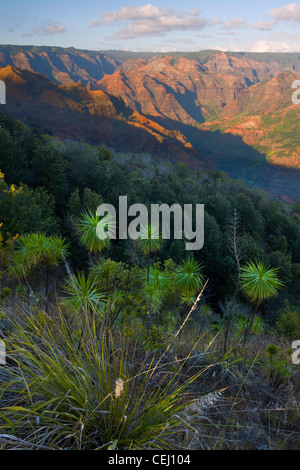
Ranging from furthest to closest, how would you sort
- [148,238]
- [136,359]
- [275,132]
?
[275,132] < [148,238] < [136,359]

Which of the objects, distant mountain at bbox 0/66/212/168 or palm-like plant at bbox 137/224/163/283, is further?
distant mountain at bbox 0/66/212/168

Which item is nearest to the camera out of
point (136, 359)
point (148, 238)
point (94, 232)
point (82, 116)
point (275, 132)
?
point (136, 359)

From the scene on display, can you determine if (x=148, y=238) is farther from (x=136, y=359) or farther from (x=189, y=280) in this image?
(x=136, y=359)

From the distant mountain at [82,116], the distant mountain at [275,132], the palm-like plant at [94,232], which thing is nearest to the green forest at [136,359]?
the palm-like plant at [94,232]

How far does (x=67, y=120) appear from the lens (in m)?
89.2

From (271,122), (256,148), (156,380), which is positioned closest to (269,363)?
(156,380)

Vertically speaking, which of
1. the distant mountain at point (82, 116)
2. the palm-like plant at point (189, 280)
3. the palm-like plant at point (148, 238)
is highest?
the distant mountain at point (82, 116)

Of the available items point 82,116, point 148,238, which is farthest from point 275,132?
point 148,238

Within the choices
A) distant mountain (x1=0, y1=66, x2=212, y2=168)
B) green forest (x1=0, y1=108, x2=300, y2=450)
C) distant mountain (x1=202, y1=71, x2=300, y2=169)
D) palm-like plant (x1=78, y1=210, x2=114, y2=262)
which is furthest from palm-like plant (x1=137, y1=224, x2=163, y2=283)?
distant mountain (x1=202, y1=71, x2=300, y2=169)

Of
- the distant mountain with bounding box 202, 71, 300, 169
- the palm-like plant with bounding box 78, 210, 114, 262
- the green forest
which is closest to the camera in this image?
the green forest

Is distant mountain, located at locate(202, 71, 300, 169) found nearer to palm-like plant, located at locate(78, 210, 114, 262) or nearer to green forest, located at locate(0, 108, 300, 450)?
green forest, located at locate(0, 108, 300, 450)

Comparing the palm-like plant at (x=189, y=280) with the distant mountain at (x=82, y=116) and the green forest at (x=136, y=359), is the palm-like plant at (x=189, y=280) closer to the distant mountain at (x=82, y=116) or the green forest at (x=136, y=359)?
the green forest at (x=136, y=359)

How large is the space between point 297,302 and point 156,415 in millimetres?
24525

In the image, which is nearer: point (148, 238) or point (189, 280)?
point (189, 280)
